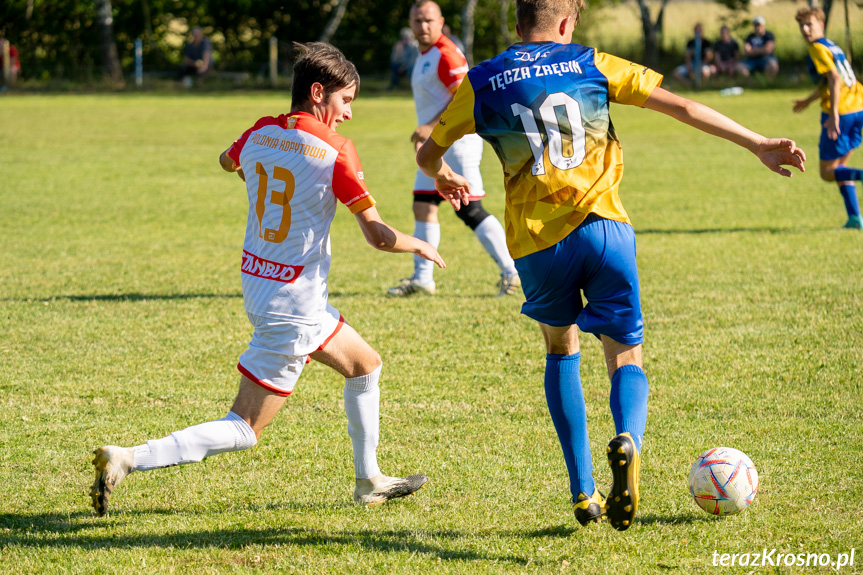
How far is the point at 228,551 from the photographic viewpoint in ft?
11.5

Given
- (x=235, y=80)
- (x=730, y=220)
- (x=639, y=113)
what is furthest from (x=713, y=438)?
(x=235, y=80)

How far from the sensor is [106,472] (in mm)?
3273

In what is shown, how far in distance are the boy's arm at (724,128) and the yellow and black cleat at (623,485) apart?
1.13 metres

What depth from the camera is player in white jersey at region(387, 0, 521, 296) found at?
748cm

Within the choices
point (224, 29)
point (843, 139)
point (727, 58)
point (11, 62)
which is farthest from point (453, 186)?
point (224, 29)

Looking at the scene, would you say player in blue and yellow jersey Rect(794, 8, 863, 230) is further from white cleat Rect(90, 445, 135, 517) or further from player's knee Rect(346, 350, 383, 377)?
white cleat Rect(90, 445, 135, 517)

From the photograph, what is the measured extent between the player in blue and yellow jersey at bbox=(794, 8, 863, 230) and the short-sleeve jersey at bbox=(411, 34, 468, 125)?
4023 mm

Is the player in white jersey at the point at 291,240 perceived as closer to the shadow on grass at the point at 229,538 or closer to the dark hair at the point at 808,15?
the shadow on grass at the point at 229,538

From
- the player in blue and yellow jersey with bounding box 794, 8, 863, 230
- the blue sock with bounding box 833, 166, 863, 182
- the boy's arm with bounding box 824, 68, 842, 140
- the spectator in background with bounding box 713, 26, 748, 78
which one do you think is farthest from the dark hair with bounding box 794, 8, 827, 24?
the spectator in background with bounding box 713, 26, 748, 78

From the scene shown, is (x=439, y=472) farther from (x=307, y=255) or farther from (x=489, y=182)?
(x=489, y=182)

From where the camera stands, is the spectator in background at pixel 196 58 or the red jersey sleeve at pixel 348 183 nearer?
the red jersey sleeve at pixel 348 183

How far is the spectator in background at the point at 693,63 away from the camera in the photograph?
30078 mm

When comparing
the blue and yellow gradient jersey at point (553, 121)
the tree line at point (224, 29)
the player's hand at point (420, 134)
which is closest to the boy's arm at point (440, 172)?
the blue and yellow gradient jersey at point (553, 121)

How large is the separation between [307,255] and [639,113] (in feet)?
73.3
